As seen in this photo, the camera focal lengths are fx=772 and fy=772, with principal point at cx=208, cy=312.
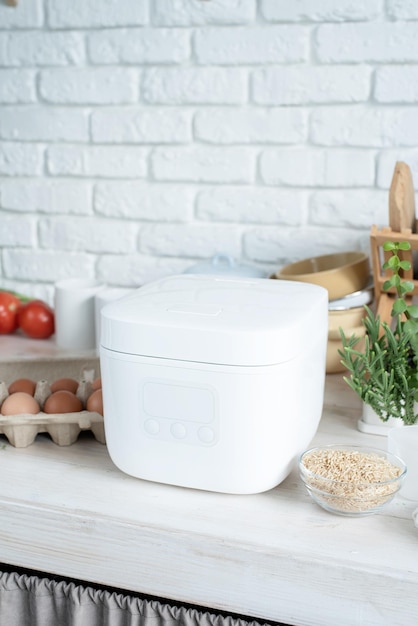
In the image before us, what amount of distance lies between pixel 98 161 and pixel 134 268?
0.23m

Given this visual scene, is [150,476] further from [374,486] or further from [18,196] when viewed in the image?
[18,196]

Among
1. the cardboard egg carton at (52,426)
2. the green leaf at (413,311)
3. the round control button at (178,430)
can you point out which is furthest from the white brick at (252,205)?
the round control button at (178,430)

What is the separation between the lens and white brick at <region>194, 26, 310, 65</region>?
53.9 inches

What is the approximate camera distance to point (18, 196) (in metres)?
1.64

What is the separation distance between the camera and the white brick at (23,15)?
1.53 m

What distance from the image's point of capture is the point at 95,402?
1.06 metres

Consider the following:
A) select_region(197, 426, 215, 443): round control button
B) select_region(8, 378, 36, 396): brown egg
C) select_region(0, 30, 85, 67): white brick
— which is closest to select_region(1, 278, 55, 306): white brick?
select_region(0, 30, 85, 67): white brick

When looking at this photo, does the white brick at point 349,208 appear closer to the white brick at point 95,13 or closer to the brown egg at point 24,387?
the white brick at point 95,13

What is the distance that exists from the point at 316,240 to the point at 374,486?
69cm

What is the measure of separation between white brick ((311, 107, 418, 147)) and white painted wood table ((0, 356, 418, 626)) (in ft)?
2.20

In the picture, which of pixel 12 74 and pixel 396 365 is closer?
pixel 396 365

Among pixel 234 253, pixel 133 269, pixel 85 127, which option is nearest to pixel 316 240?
pixel 234 253

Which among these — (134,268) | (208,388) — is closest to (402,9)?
(134,268)

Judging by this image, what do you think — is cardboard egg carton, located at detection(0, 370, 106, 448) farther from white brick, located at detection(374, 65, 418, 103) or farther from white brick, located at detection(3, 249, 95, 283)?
white brick, located at detection(374, 65, 418, 103)
